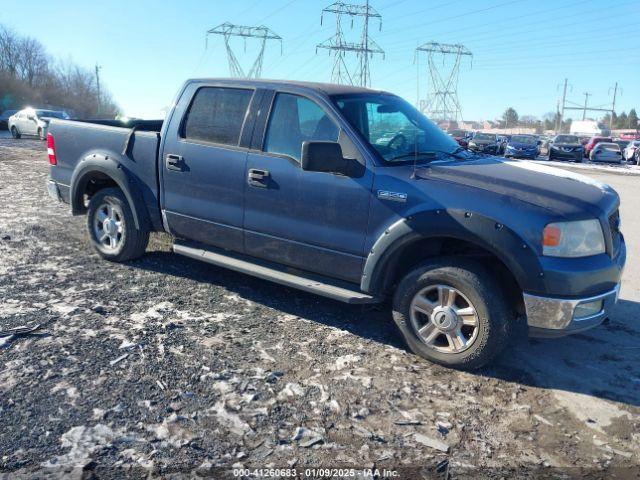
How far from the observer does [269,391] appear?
341 cm

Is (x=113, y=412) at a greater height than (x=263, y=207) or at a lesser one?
lesser

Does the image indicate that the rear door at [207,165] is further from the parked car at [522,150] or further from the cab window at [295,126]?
Answer: the parked car at [522,150]

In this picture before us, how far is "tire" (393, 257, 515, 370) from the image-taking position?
3.62m

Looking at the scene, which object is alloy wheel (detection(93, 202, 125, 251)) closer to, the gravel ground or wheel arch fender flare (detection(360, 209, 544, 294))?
the gravel ground

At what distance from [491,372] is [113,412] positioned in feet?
8.26

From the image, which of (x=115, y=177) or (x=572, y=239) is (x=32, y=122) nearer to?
(x=115, y=177)

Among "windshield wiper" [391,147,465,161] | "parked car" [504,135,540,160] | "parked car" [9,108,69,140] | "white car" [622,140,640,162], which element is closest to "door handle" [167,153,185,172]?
"windshield wiper" [391,147,465,161]

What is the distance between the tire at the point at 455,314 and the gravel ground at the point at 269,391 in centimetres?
16

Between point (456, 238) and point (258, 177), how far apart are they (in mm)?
1706

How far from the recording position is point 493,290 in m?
3.62

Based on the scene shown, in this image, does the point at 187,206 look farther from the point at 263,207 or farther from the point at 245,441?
the point at 245,441

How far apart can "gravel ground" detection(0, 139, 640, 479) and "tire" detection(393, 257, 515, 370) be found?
6.4 inches

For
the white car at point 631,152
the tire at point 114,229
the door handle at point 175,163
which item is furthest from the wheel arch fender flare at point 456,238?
the white car at point 631,152

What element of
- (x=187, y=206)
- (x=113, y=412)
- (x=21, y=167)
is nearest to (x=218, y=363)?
(x=113, y=412)
